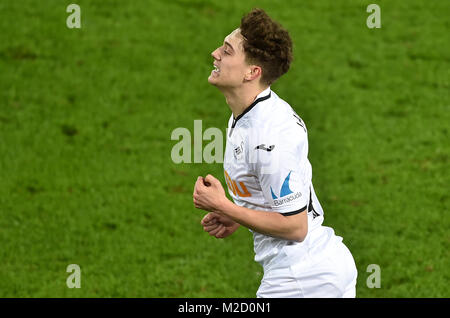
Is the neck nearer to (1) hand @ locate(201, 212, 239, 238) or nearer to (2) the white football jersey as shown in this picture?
(2) the white football jersey

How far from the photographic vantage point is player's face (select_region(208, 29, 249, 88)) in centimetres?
519

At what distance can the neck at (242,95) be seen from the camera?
5.29 meters

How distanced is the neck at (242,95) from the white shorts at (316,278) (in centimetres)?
111

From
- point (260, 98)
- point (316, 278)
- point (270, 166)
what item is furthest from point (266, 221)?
point (260, 98)

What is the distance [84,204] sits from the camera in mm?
10094

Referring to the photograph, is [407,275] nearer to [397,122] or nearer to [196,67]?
[397,122]

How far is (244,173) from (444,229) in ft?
16.3

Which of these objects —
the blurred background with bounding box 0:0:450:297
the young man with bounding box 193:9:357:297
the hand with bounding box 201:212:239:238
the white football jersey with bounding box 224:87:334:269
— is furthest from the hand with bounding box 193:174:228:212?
the blurred background with bounding box 0:0:450:297

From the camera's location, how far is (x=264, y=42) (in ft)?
16.8

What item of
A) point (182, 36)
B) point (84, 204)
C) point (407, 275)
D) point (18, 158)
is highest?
point (182, 36)

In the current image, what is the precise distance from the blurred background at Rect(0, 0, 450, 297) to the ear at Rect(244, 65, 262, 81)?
149 inches

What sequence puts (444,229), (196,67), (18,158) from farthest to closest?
1. (196,67)
2. (18,158)
3. (444,229)

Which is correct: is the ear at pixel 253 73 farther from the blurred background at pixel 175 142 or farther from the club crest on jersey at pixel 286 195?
the blurred background at pixel 175 142
